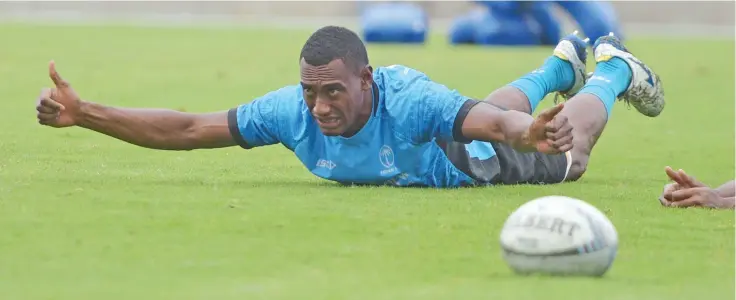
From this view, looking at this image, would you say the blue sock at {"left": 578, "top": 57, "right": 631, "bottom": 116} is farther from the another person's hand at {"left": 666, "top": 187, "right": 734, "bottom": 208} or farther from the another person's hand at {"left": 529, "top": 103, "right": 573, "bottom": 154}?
the another person's hand at {"left": 529, "top": 103, "right": 573, "bottom": 154}

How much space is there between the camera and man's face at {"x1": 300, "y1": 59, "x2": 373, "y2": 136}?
27.2 feet

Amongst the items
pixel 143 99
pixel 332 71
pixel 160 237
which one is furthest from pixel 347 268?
pixel 143 99

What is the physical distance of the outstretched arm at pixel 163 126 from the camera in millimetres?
8820

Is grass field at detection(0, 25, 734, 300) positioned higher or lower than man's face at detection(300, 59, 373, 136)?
lower

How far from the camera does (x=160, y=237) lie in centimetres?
705

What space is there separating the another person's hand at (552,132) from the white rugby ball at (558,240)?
1.48m

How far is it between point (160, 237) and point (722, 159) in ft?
19.7

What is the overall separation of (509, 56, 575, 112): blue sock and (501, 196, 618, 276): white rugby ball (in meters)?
3.55

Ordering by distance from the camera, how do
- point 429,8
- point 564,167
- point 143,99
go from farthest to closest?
1. point 429,8
2. point 143,99
3. point 564,167

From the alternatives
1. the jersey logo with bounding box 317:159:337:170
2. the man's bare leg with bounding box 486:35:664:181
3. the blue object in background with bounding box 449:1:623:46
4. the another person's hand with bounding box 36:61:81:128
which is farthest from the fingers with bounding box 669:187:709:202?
the blue object in background with bounding box 449:1:623:46

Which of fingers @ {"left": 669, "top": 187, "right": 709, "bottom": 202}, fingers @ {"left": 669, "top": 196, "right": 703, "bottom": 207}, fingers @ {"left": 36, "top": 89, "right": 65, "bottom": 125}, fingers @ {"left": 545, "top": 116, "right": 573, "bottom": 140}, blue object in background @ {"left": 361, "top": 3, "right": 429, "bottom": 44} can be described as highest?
fingers @ {"left": 545, "top": 116, "right": 573, "bottom": 140}

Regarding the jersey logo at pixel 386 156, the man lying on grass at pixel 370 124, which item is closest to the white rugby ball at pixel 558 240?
the man lying on grass at pixel 370 124

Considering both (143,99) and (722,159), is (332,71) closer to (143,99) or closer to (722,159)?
(722,159)

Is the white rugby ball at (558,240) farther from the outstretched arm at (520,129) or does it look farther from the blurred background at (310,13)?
the blurred background at (310,13)
